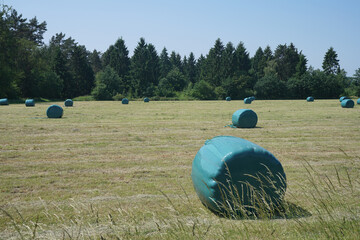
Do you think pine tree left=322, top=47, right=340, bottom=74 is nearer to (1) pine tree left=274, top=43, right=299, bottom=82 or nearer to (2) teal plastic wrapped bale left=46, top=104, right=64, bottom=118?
(1) pine tree left=274, top=43, right=299, bottom=82

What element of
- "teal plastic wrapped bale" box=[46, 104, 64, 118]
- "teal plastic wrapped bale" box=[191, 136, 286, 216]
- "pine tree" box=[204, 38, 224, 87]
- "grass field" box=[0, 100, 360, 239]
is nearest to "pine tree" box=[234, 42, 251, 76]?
"pine tree" box=[204, 38, 224, 87]

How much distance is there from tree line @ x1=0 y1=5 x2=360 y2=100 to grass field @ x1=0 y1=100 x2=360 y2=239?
51.1 m

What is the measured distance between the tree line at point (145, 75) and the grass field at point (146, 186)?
51085 millimetres

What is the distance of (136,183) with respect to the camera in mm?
6664

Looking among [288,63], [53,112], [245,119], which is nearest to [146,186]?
[245,119]

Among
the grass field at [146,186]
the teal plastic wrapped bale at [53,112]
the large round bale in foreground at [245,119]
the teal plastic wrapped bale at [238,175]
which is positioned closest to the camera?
the grass field at [146,186]

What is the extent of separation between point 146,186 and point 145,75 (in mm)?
75547

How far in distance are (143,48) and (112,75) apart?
15.5m

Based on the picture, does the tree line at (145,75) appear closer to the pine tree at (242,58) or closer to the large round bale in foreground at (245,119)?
the pine tree at (242,58)

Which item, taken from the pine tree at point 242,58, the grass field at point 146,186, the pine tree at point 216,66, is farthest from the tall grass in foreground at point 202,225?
the pine tree at point 242,58

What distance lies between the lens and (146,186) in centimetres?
645

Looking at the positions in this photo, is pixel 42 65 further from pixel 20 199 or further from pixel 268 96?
pixel 20 199

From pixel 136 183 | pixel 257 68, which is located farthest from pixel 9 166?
pixel 257 68

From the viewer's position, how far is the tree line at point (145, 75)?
63.1m
